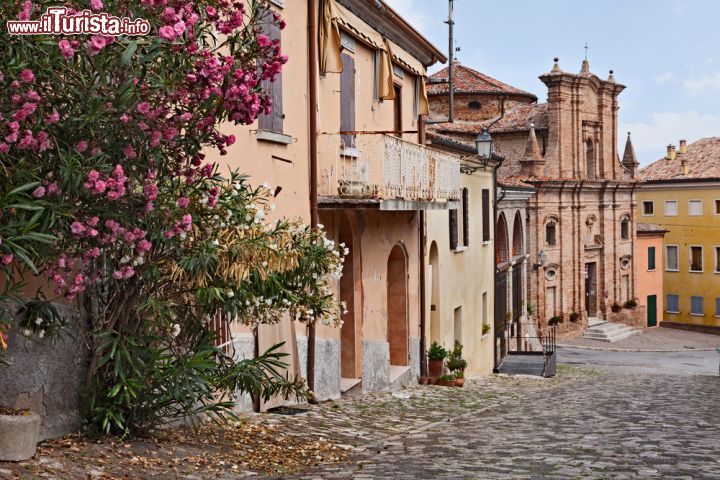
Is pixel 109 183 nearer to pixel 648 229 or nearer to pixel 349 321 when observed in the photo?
pixel 349 321

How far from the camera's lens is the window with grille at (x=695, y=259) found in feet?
204

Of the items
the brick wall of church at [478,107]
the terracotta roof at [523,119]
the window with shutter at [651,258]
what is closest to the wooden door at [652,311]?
the window with shutter at [651,258]

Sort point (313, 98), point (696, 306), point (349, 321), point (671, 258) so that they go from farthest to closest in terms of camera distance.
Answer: point (671, 258) < point (696, 306) < point (349, 321) < point (313, 98)

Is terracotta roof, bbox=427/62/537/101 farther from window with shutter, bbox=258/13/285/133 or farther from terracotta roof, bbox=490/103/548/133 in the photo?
window with shutter, bbox=258/13/285/133

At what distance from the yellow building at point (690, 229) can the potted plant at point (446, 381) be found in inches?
1724

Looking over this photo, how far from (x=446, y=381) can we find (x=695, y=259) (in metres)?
47.8

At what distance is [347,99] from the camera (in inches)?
588

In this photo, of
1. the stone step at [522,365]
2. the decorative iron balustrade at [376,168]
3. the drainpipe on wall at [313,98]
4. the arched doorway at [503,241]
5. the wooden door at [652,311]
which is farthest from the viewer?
the wooden door at [652,311]

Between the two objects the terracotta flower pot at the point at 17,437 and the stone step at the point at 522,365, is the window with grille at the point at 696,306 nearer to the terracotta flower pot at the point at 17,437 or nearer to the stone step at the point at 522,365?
the stone step at the point at 522,365

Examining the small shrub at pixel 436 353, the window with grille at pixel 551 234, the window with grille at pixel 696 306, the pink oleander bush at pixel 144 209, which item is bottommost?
the window with grille at pixel 696 306

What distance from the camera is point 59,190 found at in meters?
6.24

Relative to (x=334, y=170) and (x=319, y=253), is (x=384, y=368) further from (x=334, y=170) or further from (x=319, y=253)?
(x=319, y=253)

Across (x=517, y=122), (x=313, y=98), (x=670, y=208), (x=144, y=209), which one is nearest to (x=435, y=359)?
(x=313, y=98)

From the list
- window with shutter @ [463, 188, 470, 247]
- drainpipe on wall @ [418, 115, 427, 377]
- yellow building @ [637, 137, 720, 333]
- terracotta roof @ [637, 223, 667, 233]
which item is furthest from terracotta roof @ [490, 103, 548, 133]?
drainpipe on wall @ [418, 115, 427, 377]
